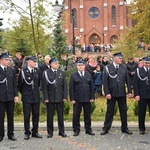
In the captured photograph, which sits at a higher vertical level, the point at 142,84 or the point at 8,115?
the point at 142,84

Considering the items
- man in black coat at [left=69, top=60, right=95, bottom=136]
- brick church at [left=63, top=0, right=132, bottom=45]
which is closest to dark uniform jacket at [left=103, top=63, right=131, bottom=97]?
man in black coat at [left=69, top=60, right=95, bottom=136]

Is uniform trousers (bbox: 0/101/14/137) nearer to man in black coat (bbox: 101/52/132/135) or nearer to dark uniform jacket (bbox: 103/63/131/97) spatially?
man in black coat (bbox: 101/52/132/135)

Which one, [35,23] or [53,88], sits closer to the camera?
[53,88]

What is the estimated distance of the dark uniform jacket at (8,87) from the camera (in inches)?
313

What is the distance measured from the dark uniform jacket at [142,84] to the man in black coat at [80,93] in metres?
1.28

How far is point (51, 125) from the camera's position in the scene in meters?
A: 8.53

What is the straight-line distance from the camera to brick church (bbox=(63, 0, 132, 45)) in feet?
202

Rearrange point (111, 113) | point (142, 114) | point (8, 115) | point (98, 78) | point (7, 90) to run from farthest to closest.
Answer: point (98, 78) < point (111, 113) < point (142, 114) < point (8, 115) < point (7, 90)

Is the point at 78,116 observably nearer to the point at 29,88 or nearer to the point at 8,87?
the point at 29,88

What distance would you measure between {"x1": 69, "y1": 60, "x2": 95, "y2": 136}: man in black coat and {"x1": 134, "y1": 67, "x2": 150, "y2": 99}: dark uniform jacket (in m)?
1.28

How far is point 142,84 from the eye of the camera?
8672 millimetres

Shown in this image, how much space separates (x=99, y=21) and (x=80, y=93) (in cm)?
5512

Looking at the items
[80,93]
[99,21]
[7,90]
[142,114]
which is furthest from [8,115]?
[99,21]

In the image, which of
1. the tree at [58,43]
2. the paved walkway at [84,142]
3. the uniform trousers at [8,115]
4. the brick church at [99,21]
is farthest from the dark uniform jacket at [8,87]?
the brick church at [99,21]
